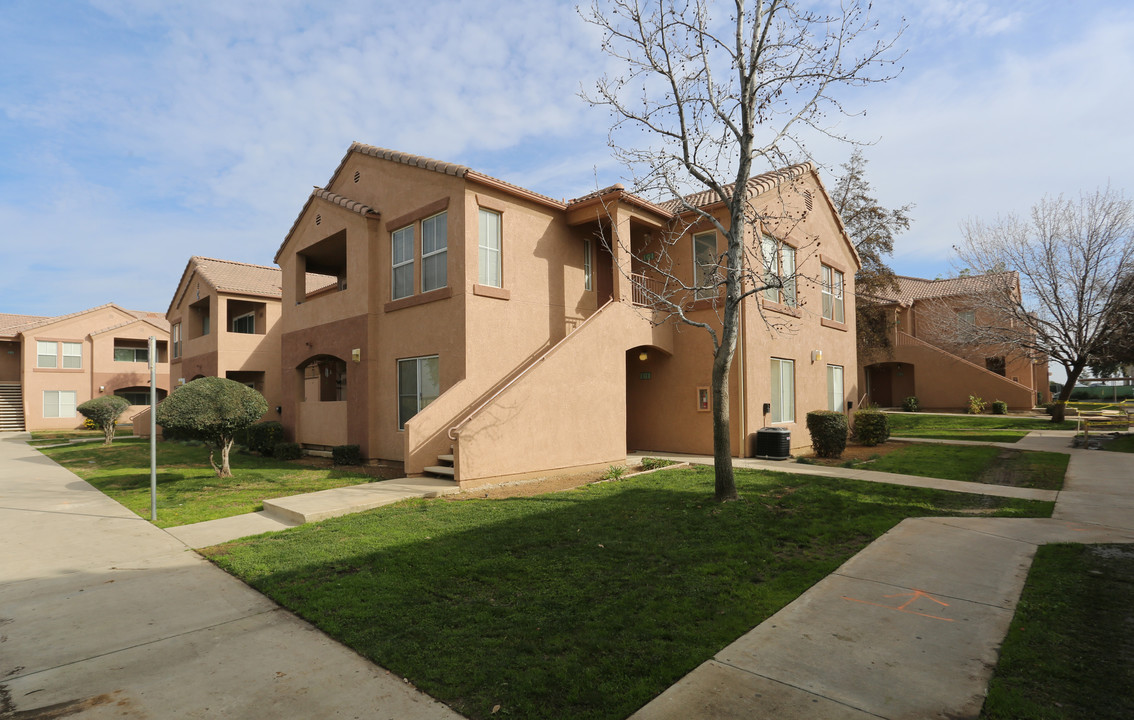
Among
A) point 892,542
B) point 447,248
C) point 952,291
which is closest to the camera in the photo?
point 892,542

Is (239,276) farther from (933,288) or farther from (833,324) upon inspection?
(933,288)

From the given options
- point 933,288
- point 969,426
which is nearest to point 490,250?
point 969,426

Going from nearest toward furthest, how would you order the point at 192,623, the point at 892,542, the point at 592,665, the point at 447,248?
the point at 592,665 → the point at 192,623 → the point at 892,542 → the point at 447,248

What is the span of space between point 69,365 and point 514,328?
37.5m

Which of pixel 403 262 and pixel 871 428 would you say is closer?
pixel 403 262

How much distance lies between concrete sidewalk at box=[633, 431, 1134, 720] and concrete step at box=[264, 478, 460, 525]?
6340 millimetres

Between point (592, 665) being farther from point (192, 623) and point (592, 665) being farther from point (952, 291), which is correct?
point (952, 291)

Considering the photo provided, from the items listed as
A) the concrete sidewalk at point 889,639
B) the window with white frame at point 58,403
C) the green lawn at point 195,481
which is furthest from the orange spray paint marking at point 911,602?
the window with white frame at point 58,403

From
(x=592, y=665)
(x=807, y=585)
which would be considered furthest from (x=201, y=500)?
(x=807, y=585)

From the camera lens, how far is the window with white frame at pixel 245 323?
80.5 feet

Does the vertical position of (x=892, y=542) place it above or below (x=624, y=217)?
below

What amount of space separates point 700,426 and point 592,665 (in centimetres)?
1119

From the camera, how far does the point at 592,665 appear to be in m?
3.73

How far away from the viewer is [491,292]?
40.8 feet
